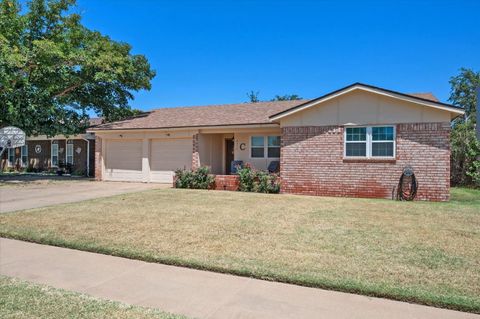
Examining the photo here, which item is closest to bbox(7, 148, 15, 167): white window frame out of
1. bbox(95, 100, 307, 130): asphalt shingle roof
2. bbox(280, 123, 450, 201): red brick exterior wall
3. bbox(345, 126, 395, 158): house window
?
bbox(95, 100, 307, 130): asphalt shingle roof

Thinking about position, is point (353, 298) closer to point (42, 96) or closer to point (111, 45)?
point (42, 96)

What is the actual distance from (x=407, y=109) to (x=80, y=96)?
20.4m

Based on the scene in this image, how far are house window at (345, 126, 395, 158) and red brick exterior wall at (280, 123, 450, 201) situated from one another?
0.71 feet

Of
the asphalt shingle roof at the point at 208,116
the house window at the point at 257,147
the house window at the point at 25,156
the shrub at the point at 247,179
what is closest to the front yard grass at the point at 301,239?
the shrub at the point at 247,179

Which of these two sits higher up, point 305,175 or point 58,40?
point 58,40

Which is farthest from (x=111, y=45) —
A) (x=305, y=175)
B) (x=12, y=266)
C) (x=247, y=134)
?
(x=12, y=266)

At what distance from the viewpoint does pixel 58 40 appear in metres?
21.2

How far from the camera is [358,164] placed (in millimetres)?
12367

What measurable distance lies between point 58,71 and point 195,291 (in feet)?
63.0

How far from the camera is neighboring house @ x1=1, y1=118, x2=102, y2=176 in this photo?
79.1 ft

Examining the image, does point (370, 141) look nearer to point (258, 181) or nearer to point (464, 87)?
point (258, 181)

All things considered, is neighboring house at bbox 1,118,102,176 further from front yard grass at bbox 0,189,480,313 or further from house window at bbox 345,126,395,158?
house window at bbox 345,126,395,158

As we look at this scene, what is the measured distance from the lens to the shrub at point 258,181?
1374 centimetres

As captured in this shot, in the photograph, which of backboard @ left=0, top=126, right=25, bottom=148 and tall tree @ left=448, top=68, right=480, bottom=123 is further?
tall tree @ left=448, top=68, right=480, bottom=123
